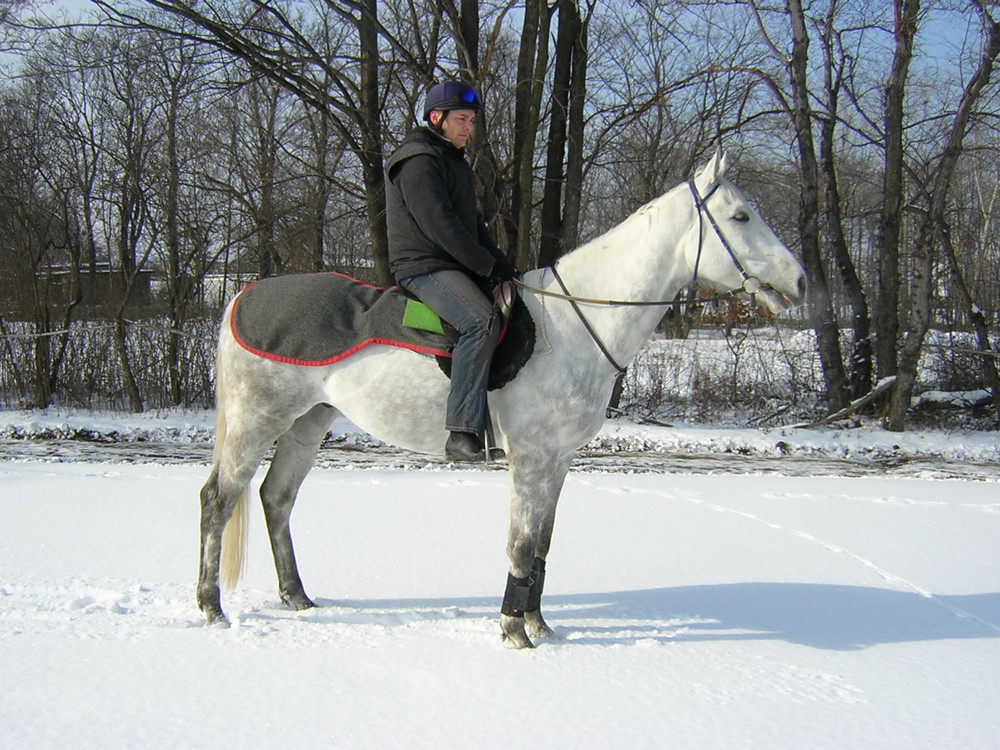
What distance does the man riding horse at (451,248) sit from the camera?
12.2 feet

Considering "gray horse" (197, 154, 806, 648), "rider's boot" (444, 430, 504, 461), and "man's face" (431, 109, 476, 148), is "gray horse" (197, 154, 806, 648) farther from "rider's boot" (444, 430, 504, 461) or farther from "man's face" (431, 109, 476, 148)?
"man's face" (431, 109, 476, 148)

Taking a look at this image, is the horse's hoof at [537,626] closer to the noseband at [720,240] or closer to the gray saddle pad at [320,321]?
the gray saddle pad at [320,321]

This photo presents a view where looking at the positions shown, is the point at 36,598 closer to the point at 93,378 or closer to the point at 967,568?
the point at 967,568

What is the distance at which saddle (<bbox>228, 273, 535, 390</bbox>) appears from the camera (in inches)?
153

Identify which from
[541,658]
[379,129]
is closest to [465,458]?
[541,658]

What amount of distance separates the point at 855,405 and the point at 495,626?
1029cm

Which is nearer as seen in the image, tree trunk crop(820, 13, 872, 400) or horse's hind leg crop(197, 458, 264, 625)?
horse's hind leg crop(197, 458, 264, 625)

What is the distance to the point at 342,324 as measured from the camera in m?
4.10

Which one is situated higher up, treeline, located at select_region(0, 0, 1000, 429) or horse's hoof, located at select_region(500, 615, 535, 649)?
treeline, located at select_region(0, 0, 1000, 429)

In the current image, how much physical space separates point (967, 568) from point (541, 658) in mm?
3452

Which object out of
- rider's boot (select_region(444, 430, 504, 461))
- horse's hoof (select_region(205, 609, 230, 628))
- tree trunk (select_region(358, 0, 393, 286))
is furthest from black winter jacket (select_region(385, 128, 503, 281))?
tree trunk (select_region(358, 0, 393, 286))

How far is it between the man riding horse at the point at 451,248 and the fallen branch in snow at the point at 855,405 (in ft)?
33.1

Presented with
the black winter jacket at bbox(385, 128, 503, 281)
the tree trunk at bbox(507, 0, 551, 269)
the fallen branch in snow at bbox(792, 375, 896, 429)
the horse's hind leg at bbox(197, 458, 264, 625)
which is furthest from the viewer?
the tree trunk at bbox(507, 0, 551, 269)

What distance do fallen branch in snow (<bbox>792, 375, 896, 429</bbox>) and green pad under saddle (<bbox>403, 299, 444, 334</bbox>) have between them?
10.3 m
